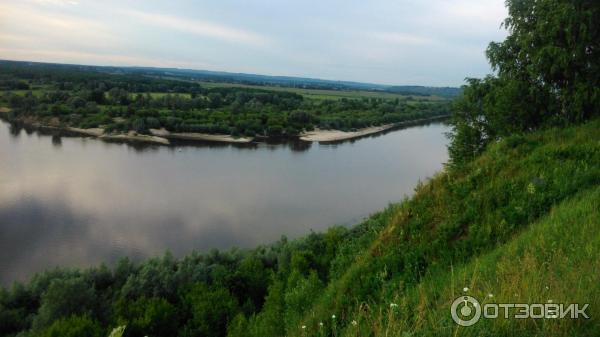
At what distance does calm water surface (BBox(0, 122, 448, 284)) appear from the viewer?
50.6ft

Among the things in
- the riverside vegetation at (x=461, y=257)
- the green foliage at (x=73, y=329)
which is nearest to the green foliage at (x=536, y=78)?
the riverside vegetation at (x=461, y=257)

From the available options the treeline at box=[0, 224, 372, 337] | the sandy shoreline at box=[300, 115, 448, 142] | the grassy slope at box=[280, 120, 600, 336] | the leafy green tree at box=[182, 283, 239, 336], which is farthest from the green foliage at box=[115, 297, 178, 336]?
the sandy shoreline at box=[300, 115, 448, 142]

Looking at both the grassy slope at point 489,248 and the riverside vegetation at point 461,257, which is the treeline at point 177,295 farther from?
the grassy slope at point 489,248

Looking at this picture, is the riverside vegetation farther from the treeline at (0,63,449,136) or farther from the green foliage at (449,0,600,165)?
the treeline at (0,63,449,136)

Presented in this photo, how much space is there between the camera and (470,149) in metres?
10.1

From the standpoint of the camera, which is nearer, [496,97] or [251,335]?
[251,335]

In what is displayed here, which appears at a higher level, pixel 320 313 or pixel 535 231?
pixel 535 231

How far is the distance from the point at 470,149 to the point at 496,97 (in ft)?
5.27

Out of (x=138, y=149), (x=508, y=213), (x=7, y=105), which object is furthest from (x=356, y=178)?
(x=7, y=105)

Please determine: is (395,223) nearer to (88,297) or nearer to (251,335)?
(251,335)
